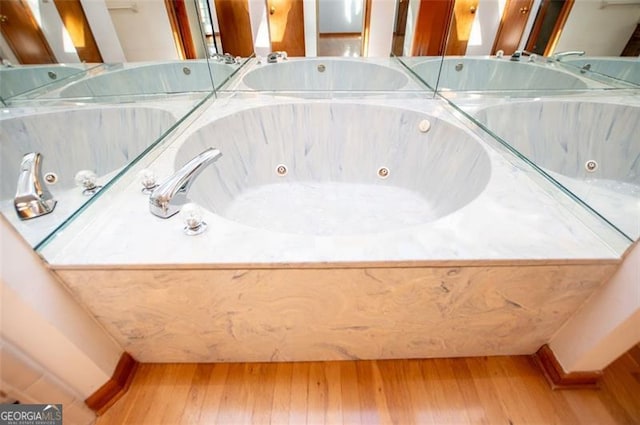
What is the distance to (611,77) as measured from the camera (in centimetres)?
118

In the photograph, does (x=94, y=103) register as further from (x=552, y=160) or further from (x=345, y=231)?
(x=552, y=160)

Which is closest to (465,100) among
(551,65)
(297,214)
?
(551,65)

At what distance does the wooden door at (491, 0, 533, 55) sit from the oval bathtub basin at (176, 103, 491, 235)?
46 centimetres

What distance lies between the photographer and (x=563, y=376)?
0.80 metres

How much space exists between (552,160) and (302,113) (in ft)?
3.85

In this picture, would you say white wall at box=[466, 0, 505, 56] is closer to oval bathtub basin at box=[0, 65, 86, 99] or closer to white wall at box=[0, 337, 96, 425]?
oval bathtub basin at box=[0, 65, 86, 99]

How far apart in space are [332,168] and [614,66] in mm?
1317

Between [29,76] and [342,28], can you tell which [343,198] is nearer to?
[342,28]

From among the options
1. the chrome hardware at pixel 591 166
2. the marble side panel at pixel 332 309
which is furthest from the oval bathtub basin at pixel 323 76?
the marble side panel at pixel 332 309

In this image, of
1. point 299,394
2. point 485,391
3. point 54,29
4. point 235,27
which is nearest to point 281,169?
point 235,27

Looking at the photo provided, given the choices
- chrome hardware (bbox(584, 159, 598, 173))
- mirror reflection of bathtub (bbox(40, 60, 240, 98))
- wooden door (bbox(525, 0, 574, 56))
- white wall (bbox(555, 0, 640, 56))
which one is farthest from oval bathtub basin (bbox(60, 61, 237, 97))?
chrome hardware (bbox(584, 159, 598, 173))

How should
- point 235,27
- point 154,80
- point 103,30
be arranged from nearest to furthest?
point 103,30
point 154,80
point 235,27

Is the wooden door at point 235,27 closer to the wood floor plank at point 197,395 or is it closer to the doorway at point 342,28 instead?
the doorway at point 342,28

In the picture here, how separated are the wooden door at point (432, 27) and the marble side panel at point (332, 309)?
138cm
